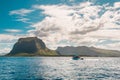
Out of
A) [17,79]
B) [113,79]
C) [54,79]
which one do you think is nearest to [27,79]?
[17,79]

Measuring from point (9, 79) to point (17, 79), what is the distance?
2851mm

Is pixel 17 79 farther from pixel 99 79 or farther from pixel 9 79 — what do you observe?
pixel 99 79

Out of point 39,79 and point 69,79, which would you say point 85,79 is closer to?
point 69,79

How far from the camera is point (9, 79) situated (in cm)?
7694

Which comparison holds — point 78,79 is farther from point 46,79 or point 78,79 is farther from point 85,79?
point 46,79

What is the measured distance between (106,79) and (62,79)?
14.5m

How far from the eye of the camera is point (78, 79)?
76.1 m

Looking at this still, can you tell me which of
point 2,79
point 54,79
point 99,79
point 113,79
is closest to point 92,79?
point 99,79

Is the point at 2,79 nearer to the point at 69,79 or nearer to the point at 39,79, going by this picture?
the point at 39,79

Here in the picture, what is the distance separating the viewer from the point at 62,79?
76.1m

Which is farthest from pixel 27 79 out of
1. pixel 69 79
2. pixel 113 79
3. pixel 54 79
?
pixel 113 79

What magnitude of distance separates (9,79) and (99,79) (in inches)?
1157

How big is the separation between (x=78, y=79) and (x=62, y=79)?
5166 mm

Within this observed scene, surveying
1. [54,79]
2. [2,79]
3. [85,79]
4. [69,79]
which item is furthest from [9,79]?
[85,79]
